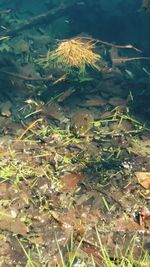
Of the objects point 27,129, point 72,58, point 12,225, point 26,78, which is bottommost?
point 12,225

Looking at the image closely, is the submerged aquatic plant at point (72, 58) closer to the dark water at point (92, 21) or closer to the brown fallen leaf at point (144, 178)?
the dark water at point (92, 21)

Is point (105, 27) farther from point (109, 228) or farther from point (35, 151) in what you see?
point (109, 228)

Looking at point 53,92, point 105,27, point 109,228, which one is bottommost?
point 109,228

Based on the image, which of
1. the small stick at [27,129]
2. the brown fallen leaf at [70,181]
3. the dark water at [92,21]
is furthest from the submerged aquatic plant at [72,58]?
the brown fallen leaf at [70,181]

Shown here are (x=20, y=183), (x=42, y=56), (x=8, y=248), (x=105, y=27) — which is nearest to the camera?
(x=8, y=248)

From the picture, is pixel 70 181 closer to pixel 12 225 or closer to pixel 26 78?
pixel 12 225

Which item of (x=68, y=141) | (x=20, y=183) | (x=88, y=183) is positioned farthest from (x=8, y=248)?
(x=68, y=141)

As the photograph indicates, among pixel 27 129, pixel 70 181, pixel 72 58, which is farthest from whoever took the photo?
pixel 72 58

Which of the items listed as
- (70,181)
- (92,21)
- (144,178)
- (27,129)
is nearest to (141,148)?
(144,178)
